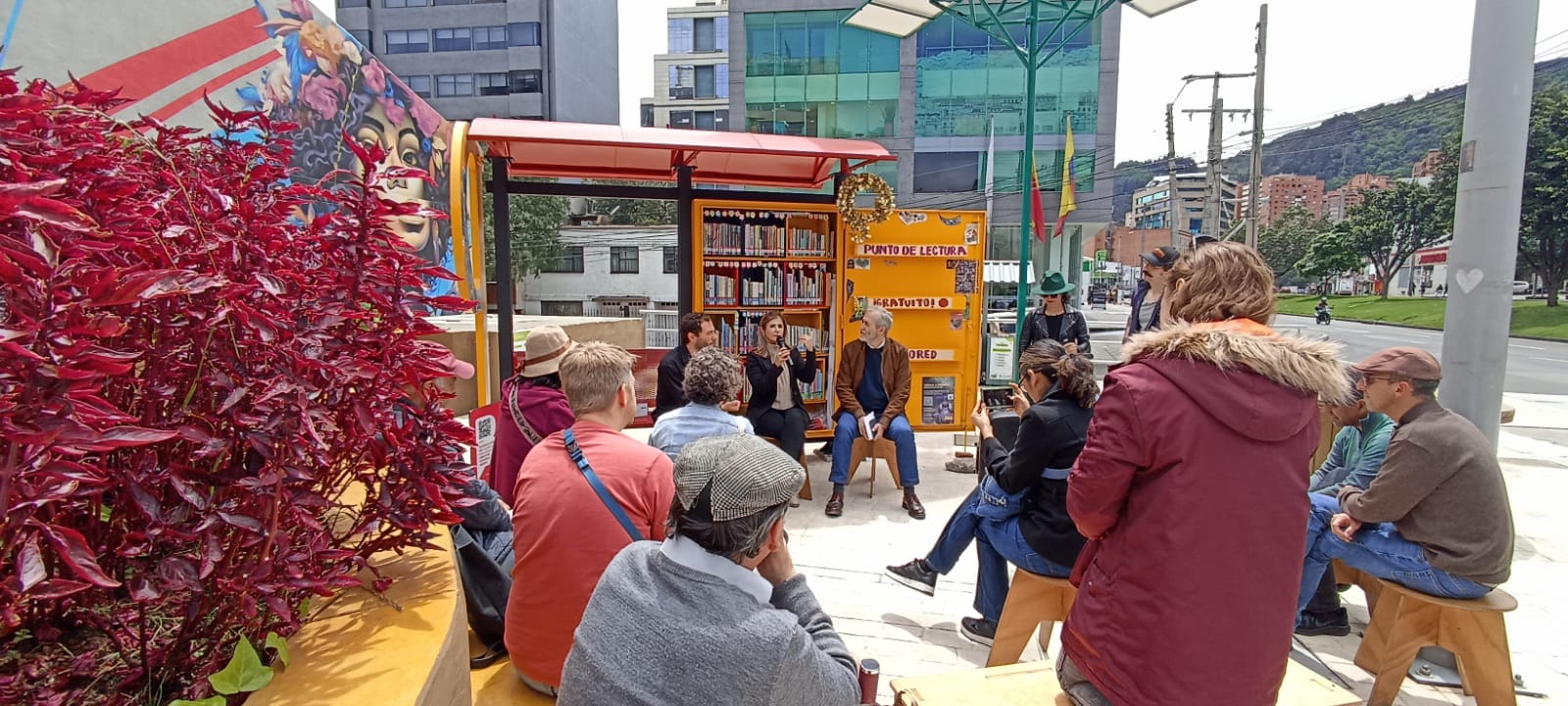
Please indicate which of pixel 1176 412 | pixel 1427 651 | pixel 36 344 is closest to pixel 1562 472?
pixel 1427 651

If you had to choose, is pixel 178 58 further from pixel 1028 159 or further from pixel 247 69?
pixel 1028 159

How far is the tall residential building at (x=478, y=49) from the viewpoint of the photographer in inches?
1558

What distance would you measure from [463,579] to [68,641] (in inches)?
48.2

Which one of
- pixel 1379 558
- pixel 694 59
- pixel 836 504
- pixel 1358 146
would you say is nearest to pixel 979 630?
pixel 1379 558

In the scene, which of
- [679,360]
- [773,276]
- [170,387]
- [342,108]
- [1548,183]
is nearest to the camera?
[170,387]

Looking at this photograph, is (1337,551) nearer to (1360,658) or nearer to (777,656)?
(1360,658)

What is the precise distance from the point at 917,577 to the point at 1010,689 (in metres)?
1.50

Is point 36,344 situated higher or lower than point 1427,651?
higher

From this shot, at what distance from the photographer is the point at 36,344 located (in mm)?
907

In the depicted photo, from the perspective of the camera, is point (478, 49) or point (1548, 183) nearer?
point (1548, 183)

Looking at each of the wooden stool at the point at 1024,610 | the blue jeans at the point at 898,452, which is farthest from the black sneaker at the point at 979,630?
the blue jeans at the point at 898,452

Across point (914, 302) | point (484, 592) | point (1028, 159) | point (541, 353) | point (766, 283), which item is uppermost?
point (1028, 159)

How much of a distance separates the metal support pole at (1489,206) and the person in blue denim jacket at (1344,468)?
0.53 m

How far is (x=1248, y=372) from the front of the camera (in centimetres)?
169
